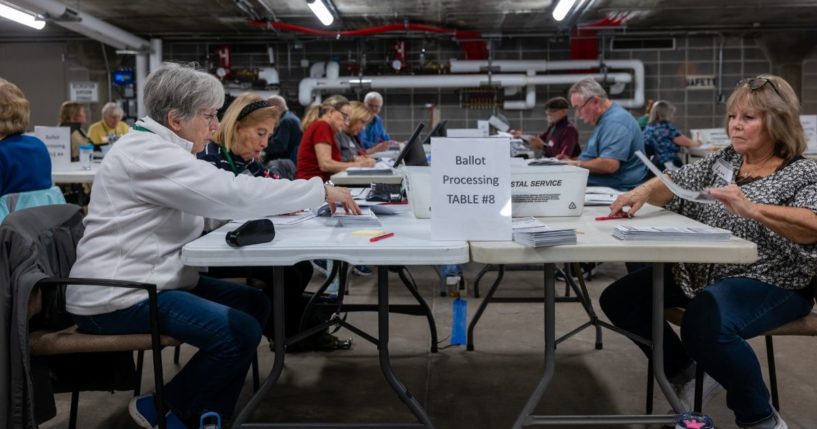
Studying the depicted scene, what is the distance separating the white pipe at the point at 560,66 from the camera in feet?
34.8

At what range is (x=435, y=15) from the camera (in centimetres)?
988

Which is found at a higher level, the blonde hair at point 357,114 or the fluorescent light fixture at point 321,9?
the fluorescent light fixture at point 321,9

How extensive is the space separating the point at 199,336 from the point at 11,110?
5.93ft

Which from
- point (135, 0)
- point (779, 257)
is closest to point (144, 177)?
point (779, 257)

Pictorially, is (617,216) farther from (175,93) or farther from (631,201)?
(175,93)

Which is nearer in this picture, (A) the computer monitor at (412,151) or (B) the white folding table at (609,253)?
(B) the white folding table at (609,253)

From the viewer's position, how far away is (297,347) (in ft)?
11.4

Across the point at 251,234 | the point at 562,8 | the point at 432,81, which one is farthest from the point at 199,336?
the point at 432,81

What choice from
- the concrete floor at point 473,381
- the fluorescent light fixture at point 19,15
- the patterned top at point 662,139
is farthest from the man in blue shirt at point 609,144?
the fluorescent light fixture at point 19,15

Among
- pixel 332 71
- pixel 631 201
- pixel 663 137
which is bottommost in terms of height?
pixel 631 201

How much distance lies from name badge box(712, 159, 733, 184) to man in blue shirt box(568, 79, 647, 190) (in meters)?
2.17

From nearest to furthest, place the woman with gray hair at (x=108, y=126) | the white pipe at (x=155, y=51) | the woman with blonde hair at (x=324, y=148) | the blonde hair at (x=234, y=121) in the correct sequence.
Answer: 1. the blonde hair at (x=234, y=121)
2. the woman with blonde hair at (x=324, y=148)
3. the woman with gray hair at (x=108, y=126)
4. the white pipe at (x=155, y=51)

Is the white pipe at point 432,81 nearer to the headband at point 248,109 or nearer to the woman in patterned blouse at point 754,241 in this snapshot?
the headband at point 248,109

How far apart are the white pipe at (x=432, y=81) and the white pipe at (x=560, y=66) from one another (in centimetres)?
15
